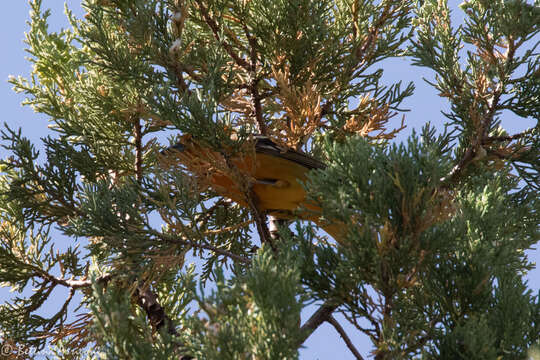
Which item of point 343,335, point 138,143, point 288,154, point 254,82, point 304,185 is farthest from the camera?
point 138,143

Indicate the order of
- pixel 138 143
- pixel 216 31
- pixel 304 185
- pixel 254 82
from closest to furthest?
pixel 304 185 → pixel 216 31 → pixel 254 82 → pixel 138 143

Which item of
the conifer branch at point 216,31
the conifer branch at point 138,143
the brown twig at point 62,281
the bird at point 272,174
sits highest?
the conifer branch at point 216,31

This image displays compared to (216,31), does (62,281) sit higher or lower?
lower

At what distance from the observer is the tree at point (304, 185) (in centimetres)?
219

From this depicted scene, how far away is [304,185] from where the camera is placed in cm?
242

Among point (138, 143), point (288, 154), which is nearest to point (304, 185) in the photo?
point (288, 154)

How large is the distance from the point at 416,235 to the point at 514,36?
5.43 ft

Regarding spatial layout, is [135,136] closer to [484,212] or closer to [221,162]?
[221,162]

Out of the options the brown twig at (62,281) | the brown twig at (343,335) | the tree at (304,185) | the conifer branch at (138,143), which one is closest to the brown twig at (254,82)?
the tree at (304,185)

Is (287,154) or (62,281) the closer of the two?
(287,154)

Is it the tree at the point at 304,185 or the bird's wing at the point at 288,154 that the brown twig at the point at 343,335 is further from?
the bird's wing at the point at 288,154

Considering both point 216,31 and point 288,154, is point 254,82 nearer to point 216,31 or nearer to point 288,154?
point 216,31

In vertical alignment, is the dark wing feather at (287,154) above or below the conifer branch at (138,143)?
below

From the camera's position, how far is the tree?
7.20ft
